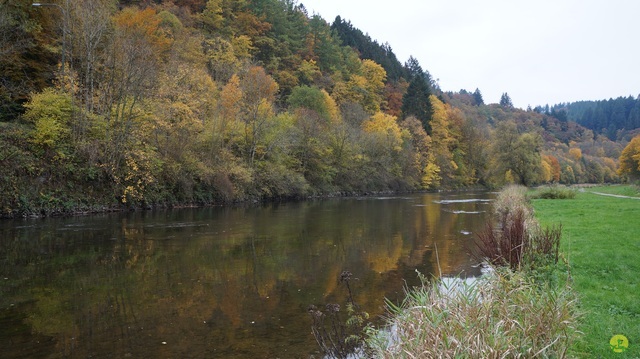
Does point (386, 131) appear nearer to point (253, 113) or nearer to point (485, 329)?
point (253, 113)

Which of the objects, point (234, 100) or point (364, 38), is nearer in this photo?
point (234, 100)

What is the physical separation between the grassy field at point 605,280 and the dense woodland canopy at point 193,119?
83.8 ft

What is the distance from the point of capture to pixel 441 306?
593 cm

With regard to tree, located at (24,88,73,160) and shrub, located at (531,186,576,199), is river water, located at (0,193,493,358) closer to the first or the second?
tree, located at (24,88,73,160)

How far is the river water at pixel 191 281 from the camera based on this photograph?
7008 mm

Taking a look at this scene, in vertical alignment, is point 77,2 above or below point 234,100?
above

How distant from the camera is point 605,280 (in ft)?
28.8

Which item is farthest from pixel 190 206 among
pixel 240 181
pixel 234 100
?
pixel 234 100

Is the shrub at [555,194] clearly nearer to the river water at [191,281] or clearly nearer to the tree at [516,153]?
the tree at [516,153]

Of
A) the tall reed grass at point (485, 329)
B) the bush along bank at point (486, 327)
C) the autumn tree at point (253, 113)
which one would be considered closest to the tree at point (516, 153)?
the autumn tree at point (253, 113)

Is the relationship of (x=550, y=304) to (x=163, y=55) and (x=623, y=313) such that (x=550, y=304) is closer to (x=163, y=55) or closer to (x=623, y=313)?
(x=623, y=313)

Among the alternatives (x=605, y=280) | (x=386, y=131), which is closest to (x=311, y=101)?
(x=386, y=131)

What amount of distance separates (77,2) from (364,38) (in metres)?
94.5

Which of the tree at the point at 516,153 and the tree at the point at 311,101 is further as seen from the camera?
the tree at the point at 311,101
